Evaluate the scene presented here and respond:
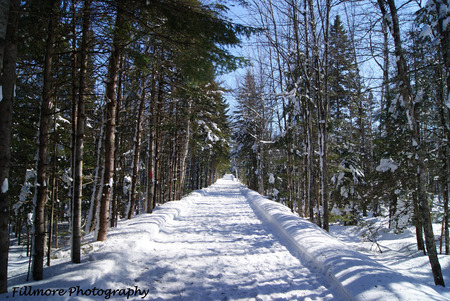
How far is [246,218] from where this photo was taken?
10.2 m

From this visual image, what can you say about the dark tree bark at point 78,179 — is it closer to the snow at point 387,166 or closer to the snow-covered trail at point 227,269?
the snow-covered trail at point 227,269

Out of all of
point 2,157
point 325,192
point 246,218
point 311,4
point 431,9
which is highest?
point 311,4

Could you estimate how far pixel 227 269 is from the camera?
465 centimetres

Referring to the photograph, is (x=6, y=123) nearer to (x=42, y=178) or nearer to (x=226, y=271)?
(x=42, y=178)

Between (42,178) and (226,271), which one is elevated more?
(42,178)

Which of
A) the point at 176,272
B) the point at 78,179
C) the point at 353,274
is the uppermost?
the point at 78,179

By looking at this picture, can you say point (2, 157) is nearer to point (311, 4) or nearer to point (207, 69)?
point (207, 69)

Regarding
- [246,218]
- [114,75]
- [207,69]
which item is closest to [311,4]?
[207,69]

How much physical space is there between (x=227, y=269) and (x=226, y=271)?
0.09m

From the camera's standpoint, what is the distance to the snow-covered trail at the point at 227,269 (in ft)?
12.3

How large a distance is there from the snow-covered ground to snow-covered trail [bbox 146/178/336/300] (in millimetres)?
15

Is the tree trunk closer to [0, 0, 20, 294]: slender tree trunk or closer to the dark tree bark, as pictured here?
the dark tree bark

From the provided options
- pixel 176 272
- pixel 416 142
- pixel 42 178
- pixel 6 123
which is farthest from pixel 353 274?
pixel 6 123

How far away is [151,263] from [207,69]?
14.5ft
